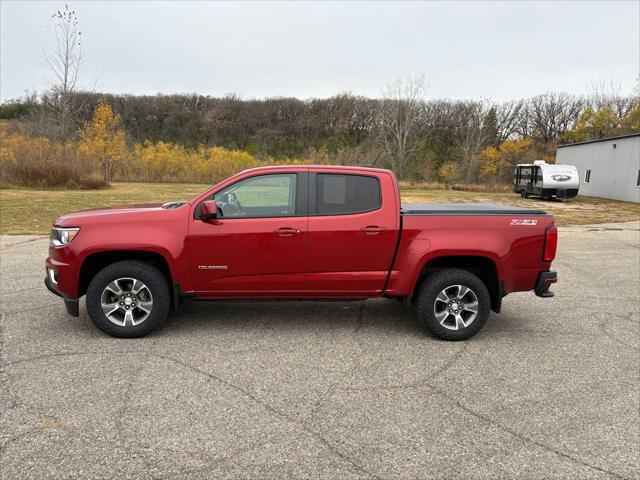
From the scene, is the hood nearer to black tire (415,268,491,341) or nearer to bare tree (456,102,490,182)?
black tire (415,268,491,341)

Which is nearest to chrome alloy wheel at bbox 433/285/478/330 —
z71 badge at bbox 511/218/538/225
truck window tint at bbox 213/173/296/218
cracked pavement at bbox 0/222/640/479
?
cracked pavement at bbox 0/222/640/479

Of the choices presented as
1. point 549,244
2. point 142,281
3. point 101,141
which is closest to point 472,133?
point 101,141

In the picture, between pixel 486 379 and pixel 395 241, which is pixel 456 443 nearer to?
pixel 486 379

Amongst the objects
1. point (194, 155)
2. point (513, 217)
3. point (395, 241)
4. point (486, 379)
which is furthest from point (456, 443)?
point (194, 155)

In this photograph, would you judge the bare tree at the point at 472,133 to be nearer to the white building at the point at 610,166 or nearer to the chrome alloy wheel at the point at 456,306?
the white building at the point at 610,166

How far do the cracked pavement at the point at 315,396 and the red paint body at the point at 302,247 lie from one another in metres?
0.58

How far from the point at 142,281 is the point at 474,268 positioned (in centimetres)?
339

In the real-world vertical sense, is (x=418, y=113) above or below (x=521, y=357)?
above

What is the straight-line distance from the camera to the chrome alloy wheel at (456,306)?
462cm

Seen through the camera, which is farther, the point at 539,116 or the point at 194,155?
the point at 539,116

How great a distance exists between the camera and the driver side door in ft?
14.7

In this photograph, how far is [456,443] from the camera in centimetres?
288

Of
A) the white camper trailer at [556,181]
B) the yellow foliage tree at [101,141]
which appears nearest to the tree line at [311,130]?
the yellow foliage tree at [101,141]

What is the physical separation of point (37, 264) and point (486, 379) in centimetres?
759
